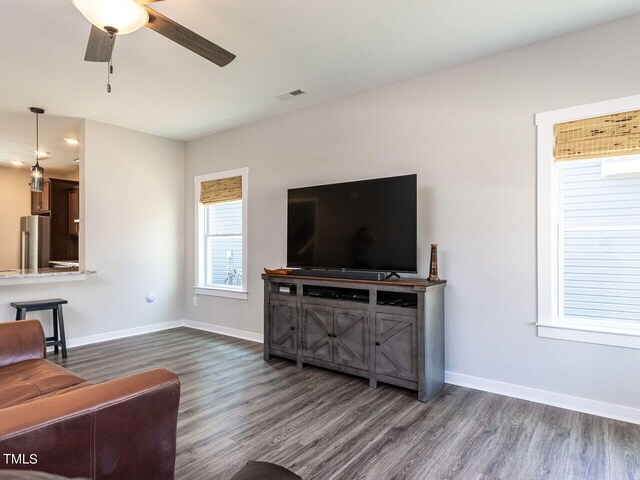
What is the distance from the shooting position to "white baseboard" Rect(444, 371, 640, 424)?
8.21 ft

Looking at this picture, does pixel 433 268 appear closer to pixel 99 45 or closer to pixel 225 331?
pixel 99 45

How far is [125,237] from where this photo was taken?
16.2ft

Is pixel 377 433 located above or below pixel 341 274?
below

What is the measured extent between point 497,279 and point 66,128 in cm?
543

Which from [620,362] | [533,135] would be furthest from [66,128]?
[620,362]

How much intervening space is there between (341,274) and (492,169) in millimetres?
1584

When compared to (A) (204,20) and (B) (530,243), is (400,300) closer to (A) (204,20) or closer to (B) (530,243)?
(B) (530,243)

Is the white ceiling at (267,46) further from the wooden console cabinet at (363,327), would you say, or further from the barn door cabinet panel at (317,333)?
the barn door cabinet panel at (317,333)

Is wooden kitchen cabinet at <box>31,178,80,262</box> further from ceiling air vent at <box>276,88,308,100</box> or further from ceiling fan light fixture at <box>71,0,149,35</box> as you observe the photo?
ceiling fan light fixture at <box>71,0,149,35</box>

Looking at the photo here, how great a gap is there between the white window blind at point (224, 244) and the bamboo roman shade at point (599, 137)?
145 inches

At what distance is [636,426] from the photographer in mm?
2416

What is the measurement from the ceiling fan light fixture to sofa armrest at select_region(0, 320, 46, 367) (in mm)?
1927

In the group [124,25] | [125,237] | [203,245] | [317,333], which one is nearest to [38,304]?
[125,237]

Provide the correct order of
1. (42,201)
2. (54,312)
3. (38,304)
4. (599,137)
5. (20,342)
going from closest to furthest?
(20,342), (599,137), (38,304), (54,312), (42,201)
